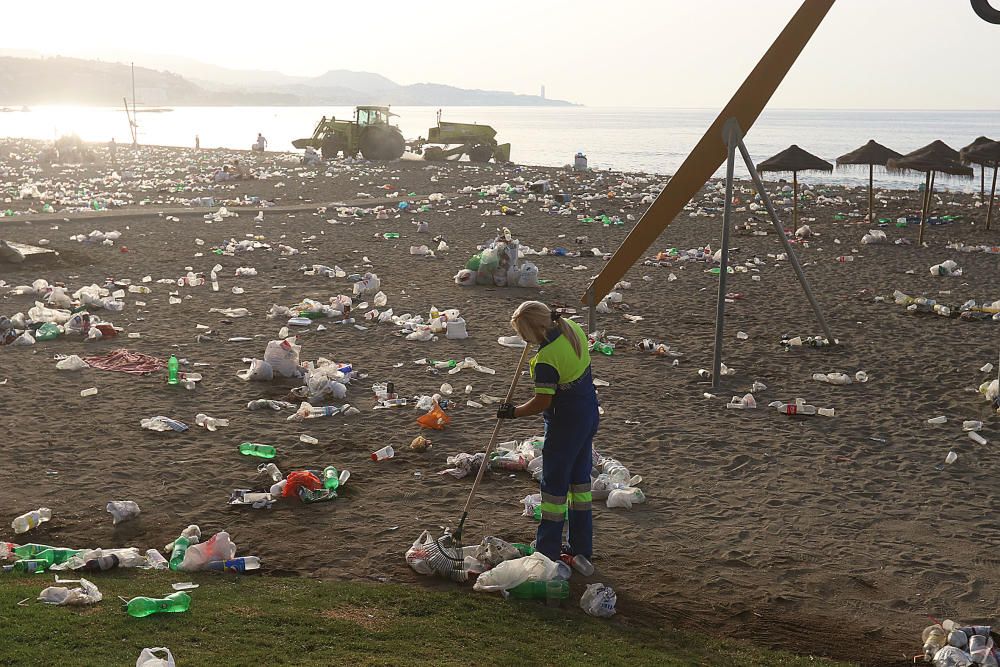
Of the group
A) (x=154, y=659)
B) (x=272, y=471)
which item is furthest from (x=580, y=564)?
(x=272, y=471)

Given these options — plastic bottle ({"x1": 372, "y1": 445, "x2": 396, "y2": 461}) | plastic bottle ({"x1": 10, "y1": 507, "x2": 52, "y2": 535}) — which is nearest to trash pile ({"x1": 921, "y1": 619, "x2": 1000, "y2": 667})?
plastic bottle ({"x1": 372, "y1": 445, "x2": 396, "y2": 461})

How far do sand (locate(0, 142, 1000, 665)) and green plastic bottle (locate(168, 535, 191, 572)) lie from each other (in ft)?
0.55

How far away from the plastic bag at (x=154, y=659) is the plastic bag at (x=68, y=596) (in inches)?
25.8

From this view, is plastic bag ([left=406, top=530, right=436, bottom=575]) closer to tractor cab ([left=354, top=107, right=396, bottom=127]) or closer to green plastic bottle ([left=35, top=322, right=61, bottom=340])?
green plastic bottle ([left=35, top=322, right=61, bottom=340])

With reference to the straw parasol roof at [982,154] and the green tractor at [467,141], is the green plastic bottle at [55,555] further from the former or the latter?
the green tractor at [467,141]

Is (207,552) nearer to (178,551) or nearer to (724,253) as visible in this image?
(178,551)

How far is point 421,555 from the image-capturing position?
4652 mm

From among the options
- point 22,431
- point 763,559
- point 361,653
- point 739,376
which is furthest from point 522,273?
point 361,653

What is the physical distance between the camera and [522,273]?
12422 mm

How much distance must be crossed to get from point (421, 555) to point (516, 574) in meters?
0.57

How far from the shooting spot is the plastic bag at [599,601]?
13.9 ft

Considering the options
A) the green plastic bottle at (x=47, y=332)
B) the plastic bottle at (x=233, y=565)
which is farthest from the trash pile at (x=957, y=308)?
the green plastic bottle at (x=47, y=332)

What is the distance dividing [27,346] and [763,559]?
7.42m

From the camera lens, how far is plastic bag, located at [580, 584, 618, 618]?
4.24m
